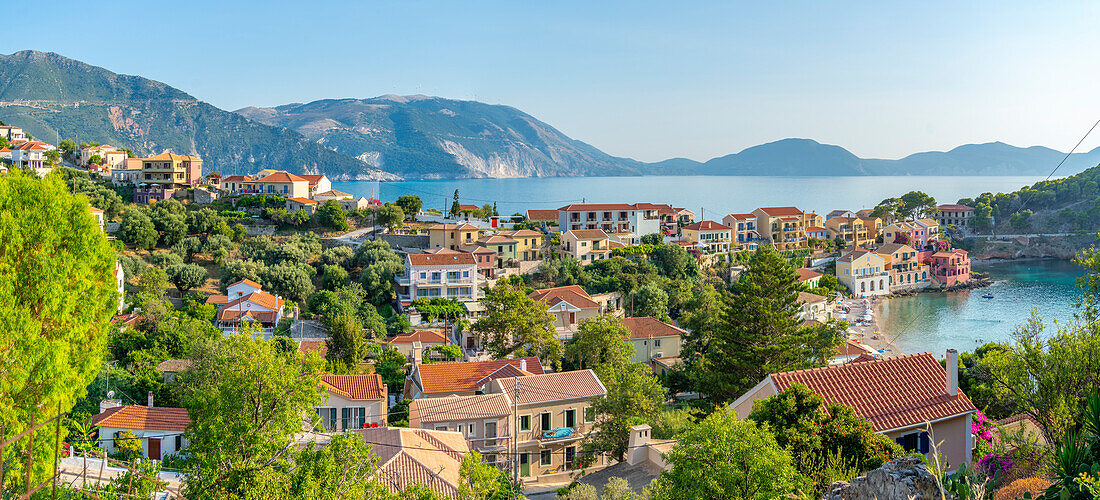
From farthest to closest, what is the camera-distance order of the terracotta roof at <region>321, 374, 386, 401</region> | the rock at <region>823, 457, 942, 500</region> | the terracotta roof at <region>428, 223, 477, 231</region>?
the terracotta roof at <region>428, 223, 477, 231</region> → the terracotta roof at <region>321, 374, 386, 401</region> → the rock at <region>823, 457, 942, 500</region>

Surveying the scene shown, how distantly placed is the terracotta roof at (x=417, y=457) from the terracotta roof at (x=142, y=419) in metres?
4.95

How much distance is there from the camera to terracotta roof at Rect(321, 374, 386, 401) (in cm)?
1648

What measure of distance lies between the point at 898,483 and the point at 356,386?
1406cm

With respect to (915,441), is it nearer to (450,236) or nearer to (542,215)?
(450,236)

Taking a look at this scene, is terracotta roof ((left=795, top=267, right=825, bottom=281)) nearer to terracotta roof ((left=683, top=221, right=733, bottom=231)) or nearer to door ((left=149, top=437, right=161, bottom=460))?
terracotta roof ((left=683, top=221, right=733, bottom=231))

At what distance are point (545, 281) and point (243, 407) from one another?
30.3 metres

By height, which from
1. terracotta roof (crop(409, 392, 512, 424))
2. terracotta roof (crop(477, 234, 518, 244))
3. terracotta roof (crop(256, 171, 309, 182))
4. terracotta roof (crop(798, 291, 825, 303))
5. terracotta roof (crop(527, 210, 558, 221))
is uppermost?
terracotta roof (crop(256, 171, 309, 182))

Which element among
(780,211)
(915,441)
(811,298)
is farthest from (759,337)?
(780,211)

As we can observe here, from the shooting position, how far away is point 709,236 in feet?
155

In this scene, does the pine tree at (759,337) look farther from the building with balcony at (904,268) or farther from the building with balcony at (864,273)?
the building with balcony at (904,268)

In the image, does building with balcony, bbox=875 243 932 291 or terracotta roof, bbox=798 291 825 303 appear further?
building with balcony, bbox=875 243 932 291

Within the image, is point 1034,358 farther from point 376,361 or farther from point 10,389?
point 376,361

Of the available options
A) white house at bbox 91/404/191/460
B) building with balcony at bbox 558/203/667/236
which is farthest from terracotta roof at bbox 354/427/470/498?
building with balcony at bbox 558/203/667/236

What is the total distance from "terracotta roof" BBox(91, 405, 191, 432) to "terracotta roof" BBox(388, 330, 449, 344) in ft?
33.0
